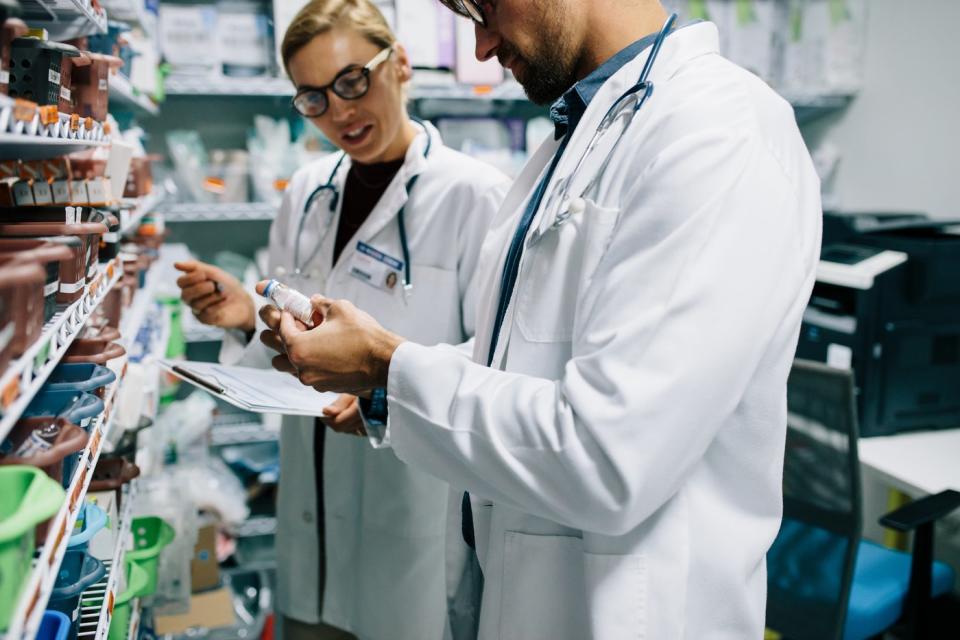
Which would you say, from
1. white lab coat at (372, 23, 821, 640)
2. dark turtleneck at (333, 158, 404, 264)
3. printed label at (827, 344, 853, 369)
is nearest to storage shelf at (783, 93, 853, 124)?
printed label at (827, 344, 853, 369)

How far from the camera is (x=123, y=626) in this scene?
64.5 inches

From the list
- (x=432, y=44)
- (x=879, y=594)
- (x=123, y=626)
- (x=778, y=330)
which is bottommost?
(x=879, y=594)

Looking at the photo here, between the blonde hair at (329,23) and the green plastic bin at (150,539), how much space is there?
3.80 ft

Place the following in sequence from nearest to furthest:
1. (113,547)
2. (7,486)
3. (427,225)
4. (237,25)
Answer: (7,486) < (113,547) < (427,225) < (237,25)

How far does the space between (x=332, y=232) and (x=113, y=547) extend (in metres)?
0.87

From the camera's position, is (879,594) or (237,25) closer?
(879,594)

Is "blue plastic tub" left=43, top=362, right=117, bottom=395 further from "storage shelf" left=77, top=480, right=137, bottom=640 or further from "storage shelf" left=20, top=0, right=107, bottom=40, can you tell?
"storage shelf" left=20, top=0, right=107, bottom=40

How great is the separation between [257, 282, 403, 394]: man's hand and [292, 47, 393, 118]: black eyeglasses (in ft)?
2.63

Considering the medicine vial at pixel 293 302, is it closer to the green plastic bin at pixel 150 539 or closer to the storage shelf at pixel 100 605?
the storage shelf at pixel 100 605

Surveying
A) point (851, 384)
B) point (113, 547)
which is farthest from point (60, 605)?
point (851, 384)

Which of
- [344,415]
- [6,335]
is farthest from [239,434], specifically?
[6,335]

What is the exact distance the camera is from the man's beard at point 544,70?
1.15m

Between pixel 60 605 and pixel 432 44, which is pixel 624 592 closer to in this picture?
pixel 60 605

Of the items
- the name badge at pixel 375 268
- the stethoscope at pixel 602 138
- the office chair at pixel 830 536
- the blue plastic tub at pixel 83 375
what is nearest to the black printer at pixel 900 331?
the office chair at pixel 830 536
